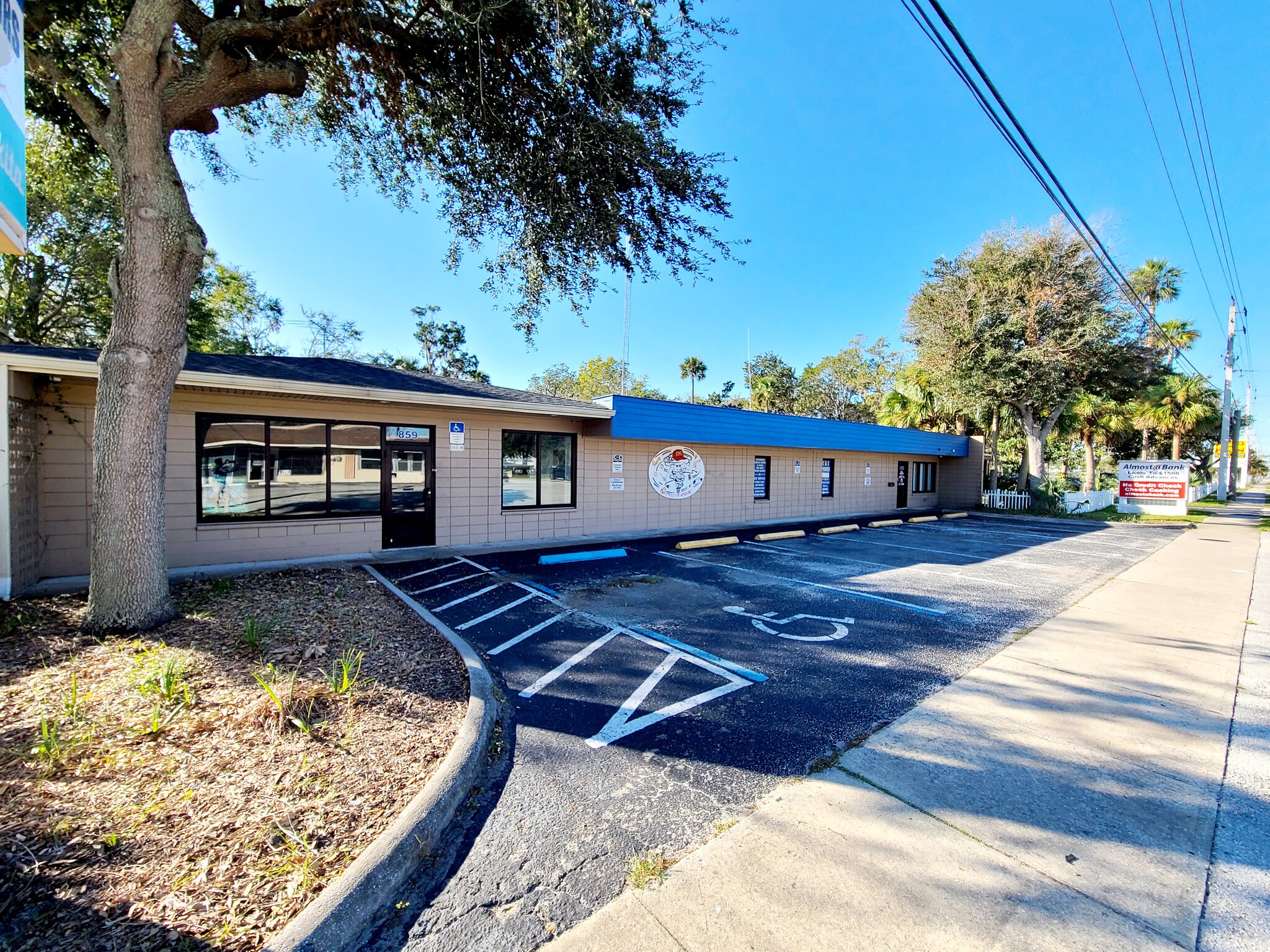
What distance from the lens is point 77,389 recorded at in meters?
7.35

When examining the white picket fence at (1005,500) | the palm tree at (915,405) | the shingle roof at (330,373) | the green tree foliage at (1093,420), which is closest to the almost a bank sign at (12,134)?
the shingle roof at (330,373)

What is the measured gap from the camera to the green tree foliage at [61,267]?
1546 cm

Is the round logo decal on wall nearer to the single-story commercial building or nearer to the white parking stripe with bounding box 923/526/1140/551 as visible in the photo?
the single-story commercial building

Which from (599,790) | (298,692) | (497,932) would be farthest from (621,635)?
(497,932)

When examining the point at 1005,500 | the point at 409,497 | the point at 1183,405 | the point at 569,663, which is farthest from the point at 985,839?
the point at 1183,405

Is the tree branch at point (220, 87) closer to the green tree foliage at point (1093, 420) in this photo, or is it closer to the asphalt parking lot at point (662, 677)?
the asphalt parking lot at point (662, 677)

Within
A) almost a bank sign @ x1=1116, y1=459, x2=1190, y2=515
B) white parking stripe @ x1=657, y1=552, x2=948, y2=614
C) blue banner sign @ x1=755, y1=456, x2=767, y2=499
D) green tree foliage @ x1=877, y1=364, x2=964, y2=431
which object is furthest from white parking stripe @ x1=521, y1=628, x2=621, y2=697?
almost a bank sign @ x1=1116, y1=459, x2=1190, y2=515

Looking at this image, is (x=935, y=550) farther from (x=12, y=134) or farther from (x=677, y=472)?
(x=12, y=134)

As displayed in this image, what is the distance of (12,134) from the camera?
11.4ft

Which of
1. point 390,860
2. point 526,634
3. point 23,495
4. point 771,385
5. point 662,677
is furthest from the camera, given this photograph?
point 771,385

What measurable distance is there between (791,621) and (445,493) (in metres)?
7.27

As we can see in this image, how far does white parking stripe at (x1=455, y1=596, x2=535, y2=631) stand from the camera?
574 cm

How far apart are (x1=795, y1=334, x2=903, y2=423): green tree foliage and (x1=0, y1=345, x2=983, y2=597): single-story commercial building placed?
30.4 m

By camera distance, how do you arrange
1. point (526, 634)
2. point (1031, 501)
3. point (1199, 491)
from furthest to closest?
1. point (1199, 491)
2. point (1031, 501)
3. point (526, 634)
